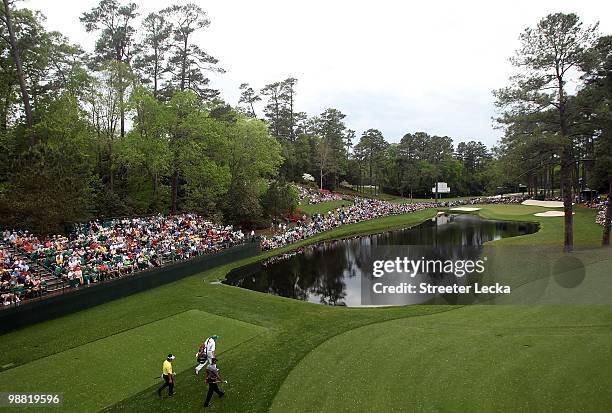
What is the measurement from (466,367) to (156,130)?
103 feet

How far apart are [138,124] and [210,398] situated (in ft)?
95.5

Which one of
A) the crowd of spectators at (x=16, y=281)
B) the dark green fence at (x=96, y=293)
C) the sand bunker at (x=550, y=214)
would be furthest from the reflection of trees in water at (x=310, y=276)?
the sand bunker at (x=550, y=214)

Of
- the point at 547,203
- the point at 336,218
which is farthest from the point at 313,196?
the point at 547,203

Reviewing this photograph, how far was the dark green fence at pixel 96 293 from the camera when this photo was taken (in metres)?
16.6

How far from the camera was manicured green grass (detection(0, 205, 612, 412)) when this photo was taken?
34.9ft

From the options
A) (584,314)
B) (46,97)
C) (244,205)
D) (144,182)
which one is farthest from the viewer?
(244,205)

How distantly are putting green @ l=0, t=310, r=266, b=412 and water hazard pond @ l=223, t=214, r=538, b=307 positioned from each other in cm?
795

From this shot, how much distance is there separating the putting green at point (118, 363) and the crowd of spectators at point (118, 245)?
6448 mm

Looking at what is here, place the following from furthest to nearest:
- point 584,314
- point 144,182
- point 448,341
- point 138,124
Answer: point 144,182, point 138,124, point 584,314, point 448,341

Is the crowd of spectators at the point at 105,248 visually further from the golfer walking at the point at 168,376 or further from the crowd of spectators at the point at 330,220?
the golfer walking at the point at 168,376

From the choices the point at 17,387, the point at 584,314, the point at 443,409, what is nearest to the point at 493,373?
the point at 443,409

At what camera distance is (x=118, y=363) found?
1322 cm

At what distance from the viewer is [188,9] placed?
130ft

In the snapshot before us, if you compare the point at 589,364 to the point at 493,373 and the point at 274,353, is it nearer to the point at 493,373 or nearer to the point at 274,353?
the point at 493,373
